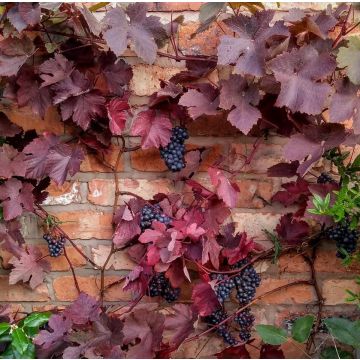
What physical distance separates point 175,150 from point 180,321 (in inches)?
16.4

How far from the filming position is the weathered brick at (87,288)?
136 cm

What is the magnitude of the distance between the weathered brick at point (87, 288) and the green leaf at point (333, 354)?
534 millimetres

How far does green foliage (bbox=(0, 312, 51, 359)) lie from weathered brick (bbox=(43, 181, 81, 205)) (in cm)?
29

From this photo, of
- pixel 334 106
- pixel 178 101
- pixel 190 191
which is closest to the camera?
pixel 334 106

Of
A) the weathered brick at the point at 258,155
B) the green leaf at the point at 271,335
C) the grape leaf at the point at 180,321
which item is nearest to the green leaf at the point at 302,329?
the green leaf at the point at 271,335

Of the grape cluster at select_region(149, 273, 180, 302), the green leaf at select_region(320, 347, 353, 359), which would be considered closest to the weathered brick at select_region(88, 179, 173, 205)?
the grape cluster at select_region(149, 273, 180, 302)

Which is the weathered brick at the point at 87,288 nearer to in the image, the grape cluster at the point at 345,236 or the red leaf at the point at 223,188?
the red leaf at the point at 223,188

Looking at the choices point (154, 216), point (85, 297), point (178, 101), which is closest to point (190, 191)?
point (154, 216)

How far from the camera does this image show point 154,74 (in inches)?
50.1

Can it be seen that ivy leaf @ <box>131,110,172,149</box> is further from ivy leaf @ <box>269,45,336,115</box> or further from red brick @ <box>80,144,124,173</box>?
ivy leaf @ <box>269,45,336,115</box>

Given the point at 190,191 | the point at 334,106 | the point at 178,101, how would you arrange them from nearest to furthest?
the point at 334,106 < the point at 178,101 < the point at 190,191

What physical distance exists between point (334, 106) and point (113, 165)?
567mm

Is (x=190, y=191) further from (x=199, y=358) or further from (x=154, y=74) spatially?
(x=199, y=358)

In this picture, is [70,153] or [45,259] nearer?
[70,153]
